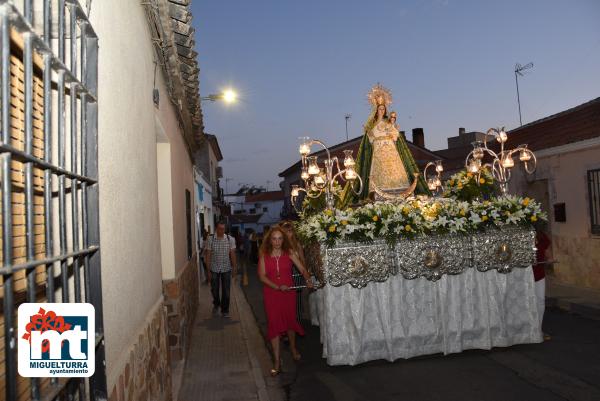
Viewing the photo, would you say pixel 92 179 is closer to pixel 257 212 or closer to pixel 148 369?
pixel 148 369

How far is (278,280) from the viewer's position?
6543 millimetres

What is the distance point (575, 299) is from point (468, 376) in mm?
6181

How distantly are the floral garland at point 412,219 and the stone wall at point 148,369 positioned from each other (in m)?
2.47

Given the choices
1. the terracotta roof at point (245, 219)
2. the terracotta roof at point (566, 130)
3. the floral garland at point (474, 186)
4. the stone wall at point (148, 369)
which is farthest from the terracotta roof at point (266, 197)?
the stone wall at point (148, 369)

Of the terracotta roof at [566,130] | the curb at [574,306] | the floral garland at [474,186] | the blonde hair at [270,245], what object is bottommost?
the curb at [574,306]

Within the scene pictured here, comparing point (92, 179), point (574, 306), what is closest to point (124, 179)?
point (92, 179)

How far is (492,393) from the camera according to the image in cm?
522

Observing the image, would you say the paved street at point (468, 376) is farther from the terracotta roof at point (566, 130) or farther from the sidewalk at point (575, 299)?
the terracotta roof at point (566, 130)

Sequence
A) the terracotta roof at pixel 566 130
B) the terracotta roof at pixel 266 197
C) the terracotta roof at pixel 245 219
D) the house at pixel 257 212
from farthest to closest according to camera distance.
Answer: the terracotta roof at pixel 266 197 < the terracotta roof at pixel 245 219 < the house at pixel 257 212 < the terracotta roof at pixel 566 130

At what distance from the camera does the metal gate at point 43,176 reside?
1402 millimetres

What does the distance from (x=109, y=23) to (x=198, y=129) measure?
8.17m

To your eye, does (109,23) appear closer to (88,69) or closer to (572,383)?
(88,69)

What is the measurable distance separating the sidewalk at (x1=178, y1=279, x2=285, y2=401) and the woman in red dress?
0.54 m
